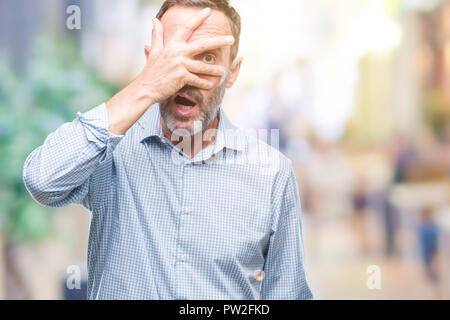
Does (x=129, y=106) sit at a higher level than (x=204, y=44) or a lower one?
lower

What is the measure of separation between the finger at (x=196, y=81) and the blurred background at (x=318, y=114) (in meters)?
1.62

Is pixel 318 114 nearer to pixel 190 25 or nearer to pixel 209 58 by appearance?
pixel 209 58

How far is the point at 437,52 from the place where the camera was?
6.53 m

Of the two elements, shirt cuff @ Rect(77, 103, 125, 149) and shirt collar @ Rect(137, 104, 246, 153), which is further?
shirt collar @ Rect(137, 104, 246, 153)

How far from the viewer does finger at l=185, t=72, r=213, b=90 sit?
1.09 metres

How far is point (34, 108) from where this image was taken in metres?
3.03

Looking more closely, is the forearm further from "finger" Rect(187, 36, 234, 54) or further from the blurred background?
the blurred background

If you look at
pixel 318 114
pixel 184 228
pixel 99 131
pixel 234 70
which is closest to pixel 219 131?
pixel 234 70

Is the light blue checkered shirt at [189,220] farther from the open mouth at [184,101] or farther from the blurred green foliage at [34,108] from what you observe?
the blurred green foliage at [34,108]

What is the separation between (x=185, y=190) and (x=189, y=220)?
7 centimetres

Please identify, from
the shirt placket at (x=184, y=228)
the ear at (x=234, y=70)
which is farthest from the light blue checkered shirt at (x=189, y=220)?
the ear at (x=234, y=70)

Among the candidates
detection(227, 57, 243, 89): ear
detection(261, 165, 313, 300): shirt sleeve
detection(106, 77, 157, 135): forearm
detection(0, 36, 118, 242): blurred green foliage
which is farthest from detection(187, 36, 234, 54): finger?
detection(0, 36, 118, 242): blurred green foliage

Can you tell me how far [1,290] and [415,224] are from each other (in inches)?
135

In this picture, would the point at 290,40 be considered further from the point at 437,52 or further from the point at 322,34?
the point at 437,52
